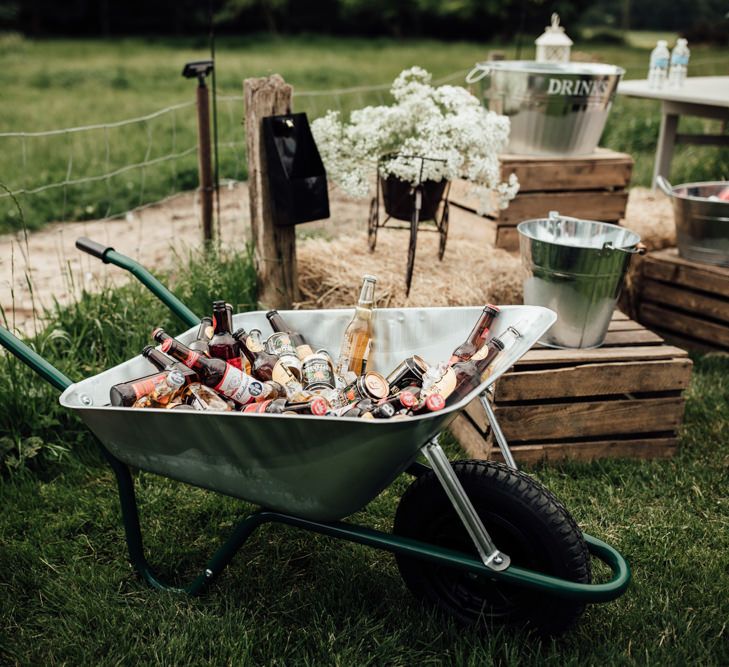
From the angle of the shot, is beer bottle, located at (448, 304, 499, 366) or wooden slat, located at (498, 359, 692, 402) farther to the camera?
wooden slat, located at (498, 359, 692, 402)

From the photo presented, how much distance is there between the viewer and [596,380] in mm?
2797

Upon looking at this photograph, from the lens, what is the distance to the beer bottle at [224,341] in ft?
7.13

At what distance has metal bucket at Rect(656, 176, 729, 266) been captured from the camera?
3559 millimetres

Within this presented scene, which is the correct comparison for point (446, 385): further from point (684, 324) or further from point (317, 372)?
point (684, 324)

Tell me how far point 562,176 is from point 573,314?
4.21 feet

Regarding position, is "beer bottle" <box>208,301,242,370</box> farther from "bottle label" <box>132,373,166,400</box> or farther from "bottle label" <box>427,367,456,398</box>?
"bottle label" <box>427,367,456,398</box>

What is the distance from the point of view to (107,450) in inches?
78.3

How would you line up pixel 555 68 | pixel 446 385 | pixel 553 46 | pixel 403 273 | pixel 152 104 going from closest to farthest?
pixel 446 385 < pixel 403 273 < pixel 555 68 < pixel 553 46 < pixel 152 104

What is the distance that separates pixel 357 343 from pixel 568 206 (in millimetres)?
2098

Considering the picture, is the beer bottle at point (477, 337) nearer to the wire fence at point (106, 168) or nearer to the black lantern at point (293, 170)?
the black lantern at point (293, 170)

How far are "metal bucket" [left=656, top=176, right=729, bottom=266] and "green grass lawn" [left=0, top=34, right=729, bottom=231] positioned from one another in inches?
95.8

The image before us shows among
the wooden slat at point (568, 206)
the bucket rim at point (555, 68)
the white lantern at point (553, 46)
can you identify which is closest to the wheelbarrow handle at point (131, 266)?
the wooden slat at point (568, 206)

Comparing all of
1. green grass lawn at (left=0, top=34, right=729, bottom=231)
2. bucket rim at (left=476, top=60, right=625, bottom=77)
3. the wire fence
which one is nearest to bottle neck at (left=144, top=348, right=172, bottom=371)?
green grass lawn at (left=0, top=34, right=729, bottom=231)

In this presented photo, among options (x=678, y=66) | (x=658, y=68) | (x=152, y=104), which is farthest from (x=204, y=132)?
(x=152, y=104)
